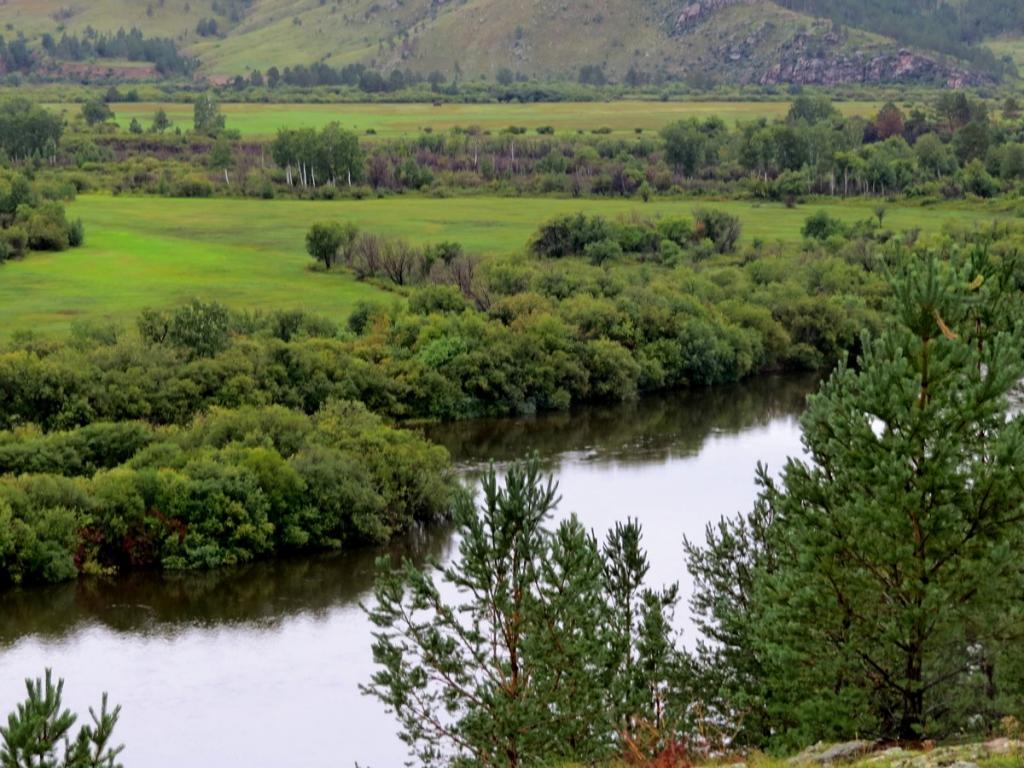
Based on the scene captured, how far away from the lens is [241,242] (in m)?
102

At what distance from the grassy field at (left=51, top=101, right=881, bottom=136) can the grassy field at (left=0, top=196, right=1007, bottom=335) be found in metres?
45.0

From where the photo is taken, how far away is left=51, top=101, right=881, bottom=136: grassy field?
170 m

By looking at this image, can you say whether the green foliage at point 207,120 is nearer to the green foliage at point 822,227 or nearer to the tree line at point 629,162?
the tree line at point 629,162

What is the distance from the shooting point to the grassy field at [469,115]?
16950 cm

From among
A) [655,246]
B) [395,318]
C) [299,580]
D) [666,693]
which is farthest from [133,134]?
[666,693]

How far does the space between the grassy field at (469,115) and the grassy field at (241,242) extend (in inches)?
1770

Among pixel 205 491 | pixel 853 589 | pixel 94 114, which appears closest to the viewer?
pixel 853 589

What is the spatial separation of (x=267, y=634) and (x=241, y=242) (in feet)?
213

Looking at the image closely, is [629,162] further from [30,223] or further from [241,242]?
[30,223]

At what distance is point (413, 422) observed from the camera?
62.4 meters

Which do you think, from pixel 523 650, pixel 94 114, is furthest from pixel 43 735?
pixel 94 114

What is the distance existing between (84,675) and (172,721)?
3768 millimetres

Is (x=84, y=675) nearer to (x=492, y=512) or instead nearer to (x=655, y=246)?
(x=492, y=512)

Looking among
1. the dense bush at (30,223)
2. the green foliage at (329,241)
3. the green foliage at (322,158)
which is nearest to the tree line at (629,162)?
the green foliage at (322,158)
